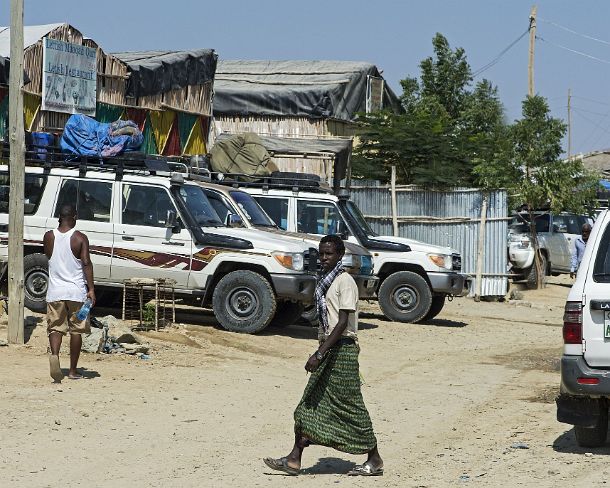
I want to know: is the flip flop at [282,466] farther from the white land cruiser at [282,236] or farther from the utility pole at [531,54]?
the utility pole at [531,54]

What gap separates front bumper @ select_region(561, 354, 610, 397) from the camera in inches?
326

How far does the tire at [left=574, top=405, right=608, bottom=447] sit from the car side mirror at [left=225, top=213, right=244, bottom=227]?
8598 millimetres

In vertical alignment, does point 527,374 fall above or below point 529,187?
below

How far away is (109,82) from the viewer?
77.9 feet

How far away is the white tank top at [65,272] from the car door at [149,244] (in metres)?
4.31

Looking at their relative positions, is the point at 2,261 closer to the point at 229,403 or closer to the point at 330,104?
the point at 229,403

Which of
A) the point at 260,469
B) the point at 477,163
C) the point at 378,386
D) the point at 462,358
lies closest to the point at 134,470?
the point at 260,469

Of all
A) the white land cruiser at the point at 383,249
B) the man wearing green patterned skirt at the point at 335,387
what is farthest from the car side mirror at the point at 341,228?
the man wearing green patterned skirt at the point at 335,387

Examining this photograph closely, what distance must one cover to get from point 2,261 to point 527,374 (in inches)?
272

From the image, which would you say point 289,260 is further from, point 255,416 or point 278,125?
point 278,125

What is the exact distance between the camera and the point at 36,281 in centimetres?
1597

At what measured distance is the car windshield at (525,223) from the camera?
29.4 meters

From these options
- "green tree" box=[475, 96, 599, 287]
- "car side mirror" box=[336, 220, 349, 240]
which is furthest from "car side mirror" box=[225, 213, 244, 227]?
"green tree" box=[475, 96, 599, 287]

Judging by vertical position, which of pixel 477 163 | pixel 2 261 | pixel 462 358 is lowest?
pixel 462 358
